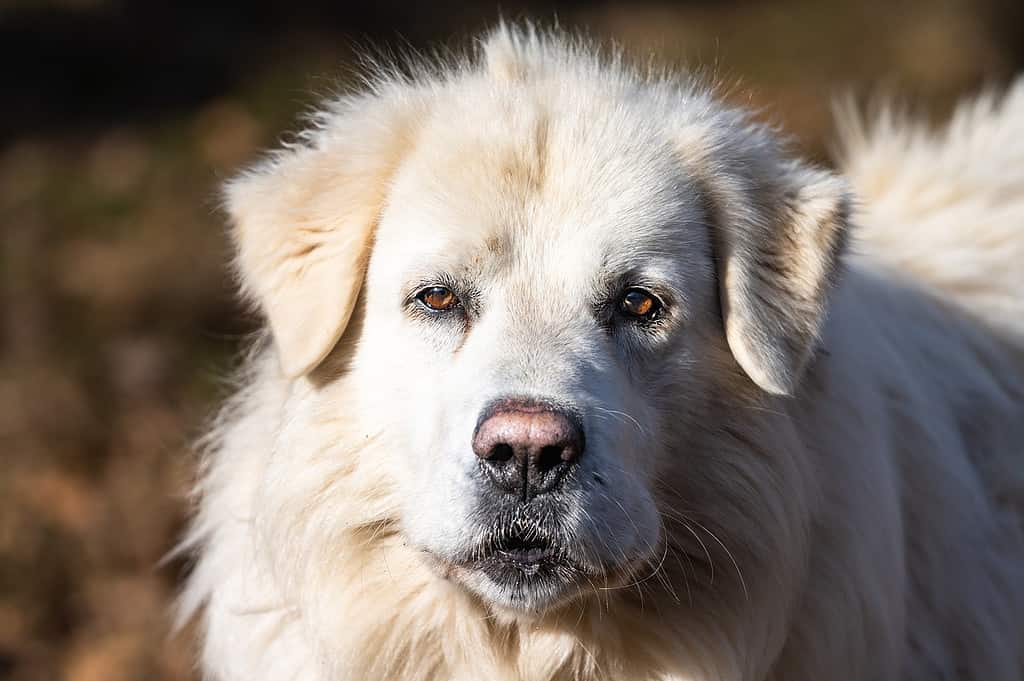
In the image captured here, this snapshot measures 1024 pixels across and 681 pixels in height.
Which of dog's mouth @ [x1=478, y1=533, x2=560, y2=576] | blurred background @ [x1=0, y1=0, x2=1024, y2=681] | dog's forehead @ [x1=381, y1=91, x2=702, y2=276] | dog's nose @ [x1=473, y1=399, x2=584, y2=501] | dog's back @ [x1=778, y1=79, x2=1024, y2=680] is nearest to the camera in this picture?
dog's nose @ [x1=473, y1=399, x2=584, y2=501]

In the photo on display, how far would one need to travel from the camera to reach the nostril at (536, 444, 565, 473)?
10.5 ft

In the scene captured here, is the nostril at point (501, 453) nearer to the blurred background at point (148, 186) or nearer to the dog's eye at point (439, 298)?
the dog's eye at point (439, 298)

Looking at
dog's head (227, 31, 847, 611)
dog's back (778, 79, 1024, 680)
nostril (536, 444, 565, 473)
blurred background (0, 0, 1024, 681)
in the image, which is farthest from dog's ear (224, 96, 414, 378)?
dog's back (778, 79, 1024, 680)

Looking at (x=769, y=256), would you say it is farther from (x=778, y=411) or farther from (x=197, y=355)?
(x=197, y=355)

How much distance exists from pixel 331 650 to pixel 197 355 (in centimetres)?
479

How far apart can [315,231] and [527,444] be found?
104 centimetres

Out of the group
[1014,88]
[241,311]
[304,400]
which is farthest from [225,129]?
[304,400]

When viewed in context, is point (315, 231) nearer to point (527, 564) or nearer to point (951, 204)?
point (527, 564)

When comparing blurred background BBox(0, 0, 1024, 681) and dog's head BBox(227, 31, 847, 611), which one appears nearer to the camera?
dog's head BBox(227, 31, 847, 611)

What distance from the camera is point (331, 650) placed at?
12.6 ft

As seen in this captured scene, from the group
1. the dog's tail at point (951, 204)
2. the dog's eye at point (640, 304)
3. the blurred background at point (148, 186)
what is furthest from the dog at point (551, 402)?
the dog's tail at point (951, 204)

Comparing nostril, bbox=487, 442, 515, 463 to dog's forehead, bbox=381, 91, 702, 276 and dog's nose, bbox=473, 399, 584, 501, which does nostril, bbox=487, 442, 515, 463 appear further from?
dog's forehead, bbox=381, 91, 702, 276

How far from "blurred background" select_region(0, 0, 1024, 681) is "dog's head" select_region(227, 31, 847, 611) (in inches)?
30.9

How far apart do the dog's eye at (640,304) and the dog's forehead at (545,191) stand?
0.28ft
